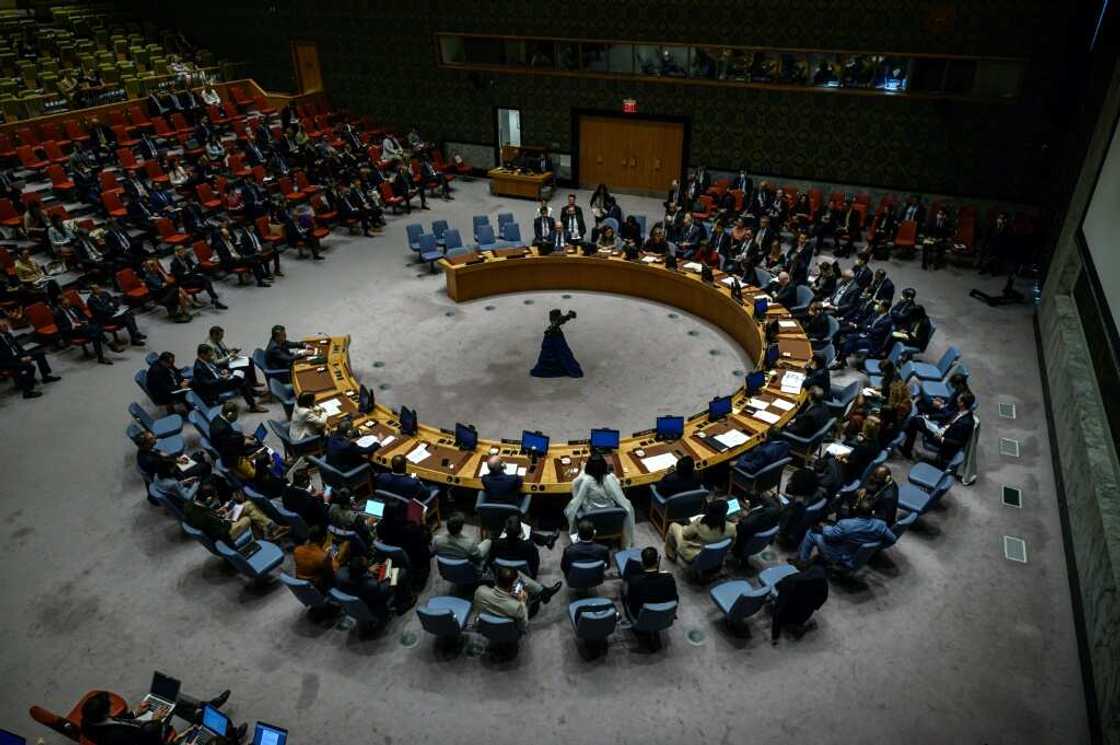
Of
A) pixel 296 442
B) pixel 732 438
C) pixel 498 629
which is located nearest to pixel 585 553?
pixel 498 629

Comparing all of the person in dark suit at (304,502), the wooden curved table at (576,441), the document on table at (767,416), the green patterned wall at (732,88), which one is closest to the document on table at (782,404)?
the wooden curved table at (576,441)

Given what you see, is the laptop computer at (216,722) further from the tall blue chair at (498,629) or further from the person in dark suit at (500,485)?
the person in dark suit at (500,485)

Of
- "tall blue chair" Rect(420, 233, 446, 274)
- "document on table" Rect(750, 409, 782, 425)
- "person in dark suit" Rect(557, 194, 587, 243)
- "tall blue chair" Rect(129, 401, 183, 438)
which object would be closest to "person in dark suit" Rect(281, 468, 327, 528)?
"tall blue chair" Rect(129, 401, 183, 438)

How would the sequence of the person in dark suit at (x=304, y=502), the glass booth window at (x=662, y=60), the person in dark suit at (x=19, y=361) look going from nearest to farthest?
the person in dark suit at (x=304, y=502) < the person in dark suit at (x=19, y=361) < the glass booth window at (x=662, y=60)

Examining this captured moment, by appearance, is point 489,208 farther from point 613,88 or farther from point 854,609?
point 854,609

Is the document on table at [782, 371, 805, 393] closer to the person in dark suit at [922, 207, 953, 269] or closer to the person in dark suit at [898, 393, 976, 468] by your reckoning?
the person in dark suit at [898, 393, 976, 468]

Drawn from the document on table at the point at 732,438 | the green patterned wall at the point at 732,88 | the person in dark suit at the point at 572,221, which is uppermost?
the green patterned wall at the point at 732,88

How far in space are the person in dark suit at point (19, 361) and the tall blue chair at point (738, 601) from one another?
1130 cm

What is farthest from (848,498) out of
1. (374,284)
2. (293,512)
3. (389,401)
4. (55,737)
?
(374,284)

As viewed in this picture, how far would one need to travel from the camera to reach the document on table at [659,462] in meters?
8.81

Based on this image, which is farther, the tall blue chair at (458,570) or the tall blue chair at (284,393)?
the tall blue chair at (284,393)

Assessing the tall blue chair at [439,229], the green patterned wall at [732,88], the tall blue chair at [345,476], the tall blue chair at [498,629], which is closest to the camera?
the tall blue chair at [498,629]

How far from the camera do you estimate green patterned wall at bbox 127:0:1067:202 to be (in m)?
16.2

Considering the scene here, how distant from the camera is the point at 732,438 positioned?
9.37m
